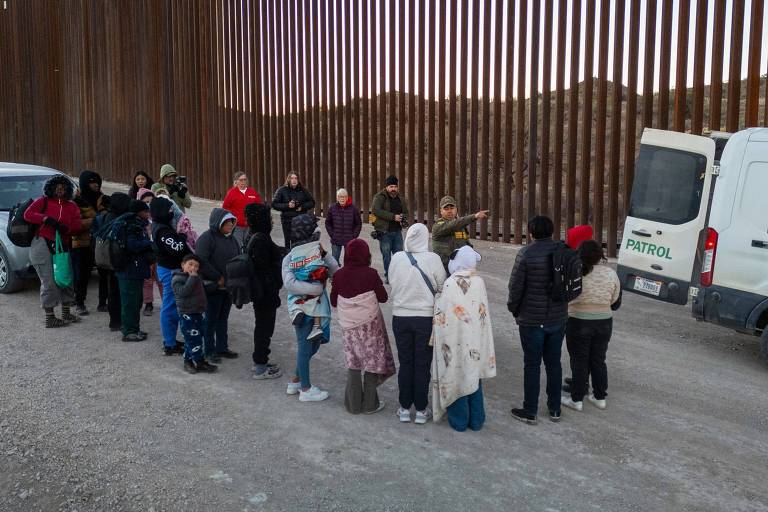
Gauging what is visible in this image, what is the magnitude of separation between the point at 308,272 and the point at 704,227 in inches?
172

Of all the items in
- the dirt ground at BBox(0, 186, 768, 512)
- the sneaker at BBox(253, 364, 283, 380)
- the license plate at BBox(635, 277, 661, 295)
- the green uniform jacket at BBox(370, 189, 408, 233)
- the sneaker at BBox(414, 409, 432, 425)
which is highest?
the green uniform jacket at BBox(370, 189, 408, 233)

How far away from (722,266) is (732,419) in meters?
1.86

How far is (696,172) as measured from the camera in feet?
24.7

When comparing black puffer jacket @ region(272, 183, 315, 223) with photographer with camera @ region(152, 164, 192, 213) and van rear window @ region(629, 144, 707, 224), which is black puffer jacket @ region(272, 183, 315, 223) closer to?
photographer with camera @ region(152, 164, 192, 213)

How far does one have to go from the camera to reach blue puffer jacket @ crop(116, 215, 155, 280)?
714 centimetres

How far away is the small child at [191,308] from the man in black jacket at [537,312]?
271 cm

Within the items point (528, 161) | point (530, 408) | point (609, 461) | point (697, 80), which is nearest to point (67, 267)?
point (530, 408)

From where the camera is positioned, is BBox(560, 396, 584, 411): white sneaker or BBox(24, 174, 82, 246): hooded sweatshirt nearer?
BBox(560, 396, 584, 411): white sneaker

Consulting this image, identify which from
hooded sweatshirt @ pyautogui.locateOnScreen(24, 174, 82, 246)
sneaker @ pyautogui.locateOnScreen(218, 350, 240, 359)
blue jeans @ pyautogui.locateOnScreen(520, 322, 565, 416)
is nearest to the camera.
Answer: blue jeans @ pyautogui.locateOnScreen(520, 322, 565, 416)

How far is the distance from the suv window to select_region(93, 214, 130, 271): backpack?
10.9 feet

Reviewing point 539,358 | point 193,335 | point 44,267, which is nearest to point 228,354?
point 193,335

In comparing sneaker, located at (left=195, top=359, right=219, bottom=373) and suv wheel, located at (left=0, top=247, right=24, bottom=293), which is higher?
suv wheel, located at (left=0, top=247, right=24, bottom=293)

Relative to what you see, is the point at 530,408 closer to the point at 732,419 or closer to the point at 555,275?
the point at 555,275

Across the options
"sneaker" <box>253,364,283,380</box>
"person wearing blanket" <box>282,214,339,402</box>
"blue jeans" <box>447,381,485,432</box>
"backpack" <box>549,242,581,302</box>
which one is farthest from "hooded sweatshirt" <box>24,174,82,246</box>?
"backpack" <box>549,242,581,302</box>
